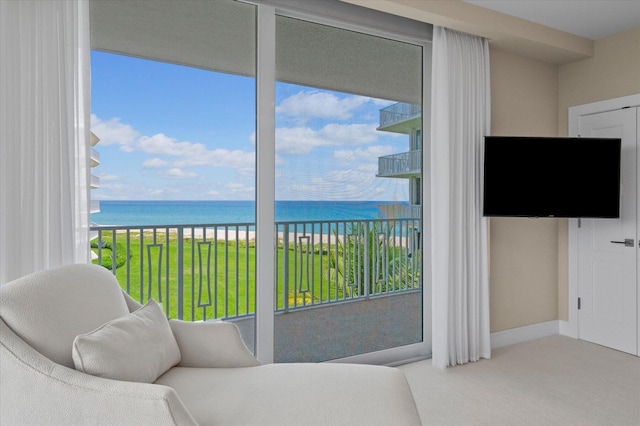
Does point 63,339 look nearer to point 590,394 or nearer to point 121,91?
point 121,91

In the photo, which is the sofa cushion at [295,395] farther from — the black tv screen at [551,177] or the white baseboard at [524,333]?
the white baseboard at [524,333]

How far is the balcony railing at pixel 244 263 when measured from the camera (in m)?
2.54

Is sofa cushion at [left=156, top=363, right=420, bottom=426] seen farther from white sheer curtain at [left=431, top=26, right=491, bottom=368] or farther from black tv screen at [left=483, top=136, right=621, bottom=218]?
black tv screen at [left=483, top=136, right=621, bottom=218]

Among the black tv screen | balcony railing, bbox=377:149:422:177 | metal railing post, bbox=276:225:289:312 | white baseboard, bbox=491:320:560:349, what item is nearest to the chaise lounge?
metal railing post, bbox=276:225:289:312

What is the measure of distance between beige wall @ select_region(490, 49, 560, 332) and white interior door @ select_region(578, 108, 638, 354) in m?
0.27

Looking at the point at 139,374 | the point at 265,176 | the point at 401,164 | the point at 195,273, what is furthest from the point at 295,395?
the point at 401,164

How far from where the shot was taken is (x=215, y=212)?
2.68m

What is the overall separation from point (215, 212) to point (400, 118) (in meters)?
1.58

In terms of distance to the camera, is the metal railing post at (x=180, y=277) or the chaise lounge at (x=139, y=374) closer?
the chaise lounge at (x=139, y=374)

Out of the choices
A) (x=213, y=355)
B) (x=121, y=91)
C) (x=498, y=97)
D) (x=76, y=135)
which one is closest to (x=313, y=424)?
(x=213, y=355)

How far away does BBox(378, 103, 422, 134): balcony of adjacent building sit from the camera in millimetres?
3209

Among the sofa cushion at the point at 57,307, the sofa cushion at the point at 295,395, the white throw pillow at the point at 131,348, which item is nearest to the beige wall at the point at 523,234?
the sofa cushion at the point at 295,395

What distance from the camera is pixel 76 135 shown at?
215cm

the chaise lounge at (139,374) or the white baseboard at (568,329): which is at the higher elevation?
the chaise lounge at (139,374)
